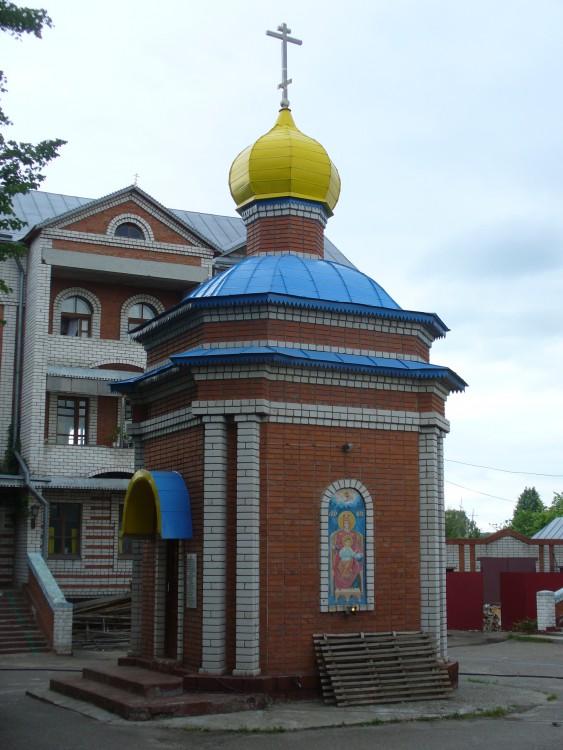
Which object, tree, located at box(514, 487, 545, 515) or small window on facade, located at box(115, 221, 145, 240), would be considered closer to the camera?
small window on facade, located at box(115, 221, 145, 240)

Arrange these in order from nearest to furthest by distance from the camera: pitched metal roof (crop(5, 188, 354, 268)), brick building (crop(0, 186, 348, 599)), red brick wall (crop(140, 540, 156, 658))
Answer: red brick wall (crop(140, 540, 156, 658)) < brick building (crop(0, 186, 348, 599)) < pitched metal roof (crop(5, 188, 354, 268))

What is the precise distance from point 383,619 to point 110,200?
1497 centimetres

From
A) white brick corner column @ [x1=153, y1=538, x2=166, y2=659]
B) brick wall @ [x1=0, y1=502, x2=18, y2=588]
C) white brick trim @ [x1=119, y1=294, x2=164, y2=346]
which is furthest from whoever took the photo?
white brick trim @ [x1=119, y1=294, x2=164, y2=346]

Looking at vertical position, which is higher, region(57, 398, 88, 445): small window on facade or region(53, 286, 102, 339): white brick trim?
region(53, 286, 102, 339): white brick trim

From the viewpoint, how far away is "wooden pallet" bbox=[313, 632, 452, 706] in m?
10.9

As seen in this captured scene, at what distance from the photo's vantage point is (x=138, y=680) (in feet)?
37.1

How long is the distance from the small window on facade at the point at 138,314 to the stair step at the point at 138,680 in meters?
12.6

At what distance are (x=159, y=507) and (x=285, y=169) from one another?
5.67 m

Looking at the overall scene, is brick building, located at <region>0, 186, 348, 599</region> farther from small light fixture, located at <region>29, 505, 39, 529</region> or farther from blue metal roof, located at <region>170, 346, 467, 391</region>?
blue metal roof, located at <region>170, 346, 467, 391</region>

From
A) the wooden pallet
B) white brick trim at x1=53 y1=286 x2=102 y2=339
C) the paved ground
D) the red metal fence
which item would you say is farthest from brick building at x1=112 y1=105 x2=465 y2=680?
the red metal fence

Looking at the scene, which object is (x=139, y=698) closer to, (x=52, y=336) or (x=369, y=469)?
(x=369, y=469)

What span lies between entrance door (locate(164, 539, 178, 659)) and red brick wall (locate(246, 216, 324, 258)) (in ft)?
15.6

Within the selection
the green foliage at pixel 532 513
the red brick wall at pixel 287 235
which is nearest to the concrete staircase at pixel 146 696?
the red brick wall at pixel 287 235

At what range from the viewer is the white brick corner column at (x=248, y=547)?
10.9 metres
